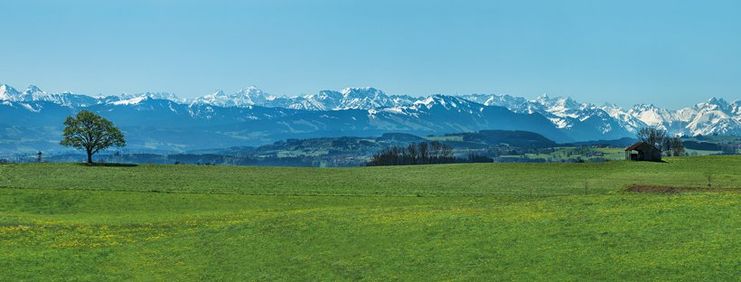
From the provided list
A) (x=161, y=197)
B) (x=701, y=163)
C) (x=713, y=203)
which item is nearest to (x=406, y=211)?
(x=713, y=203)

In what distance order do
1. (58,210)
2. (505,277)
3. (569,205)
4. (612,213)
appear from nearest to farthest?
Result: (505,277) → (612,213) → (569,205) → (58,210)

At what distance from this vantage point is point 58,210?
7262 cm

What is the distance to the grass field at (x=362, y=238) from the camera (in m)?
32.4

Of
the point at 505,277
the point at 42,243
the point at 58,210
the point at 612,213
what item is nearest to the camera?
the point at 505,277

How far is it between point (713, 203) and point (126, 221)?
1888 inches

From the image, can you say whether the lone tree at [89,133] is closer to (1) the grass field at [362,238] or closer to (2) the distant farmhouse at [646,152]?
(1) the grass field at [362,238]

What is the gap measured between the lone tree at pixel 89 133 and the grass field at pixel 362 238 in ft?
214

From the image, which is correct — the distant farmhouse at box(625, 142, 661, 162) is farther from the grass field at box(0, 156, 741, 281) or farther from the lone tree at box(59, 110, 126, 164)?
the lone tree at box(59, 110, 126, 164)

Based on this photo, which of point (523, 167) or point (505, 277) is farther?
point (523, 167)

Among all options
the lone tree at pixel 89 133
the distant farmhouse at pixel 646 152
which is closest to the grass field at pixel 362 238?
the lone tree at pixel 89 133

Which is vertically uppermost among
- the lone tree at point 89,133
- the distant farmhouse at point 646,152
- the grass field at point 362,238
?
the lone tree at point 89,133

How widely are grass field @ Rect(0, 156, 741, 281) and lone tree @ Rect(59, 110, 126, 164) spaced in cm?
6517

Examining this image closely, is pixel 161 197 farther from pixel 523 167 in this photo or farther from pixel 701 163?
pixel 701 163

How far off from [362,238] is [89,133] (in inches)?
4655
